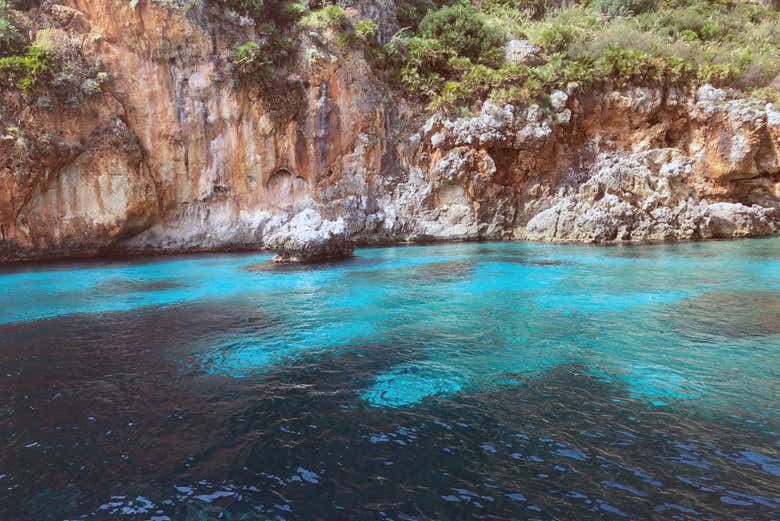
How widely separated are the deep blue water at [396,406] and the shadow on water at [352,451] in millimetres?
18

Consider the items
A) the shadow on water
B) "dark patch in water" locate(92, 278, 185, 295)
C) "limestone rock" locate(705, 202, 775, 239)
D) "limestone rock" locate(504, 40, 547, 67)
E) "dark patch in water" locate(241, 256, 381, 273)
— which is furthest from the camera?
"limestone rock" locate(504, 40, 547, 67)

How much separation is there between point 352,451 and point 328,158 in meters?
19.2

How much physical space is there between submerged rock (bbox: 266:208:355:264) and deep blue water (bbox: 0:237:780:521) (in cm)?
515

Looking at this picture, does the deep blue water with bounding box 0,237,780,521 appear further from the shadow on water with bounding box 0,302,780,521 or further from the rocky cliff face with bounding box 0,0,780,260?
the rocky cliff face with bounding box 0,0,780,260

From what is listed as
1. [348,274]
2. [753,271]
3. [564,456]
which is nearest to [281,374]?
[564,456]

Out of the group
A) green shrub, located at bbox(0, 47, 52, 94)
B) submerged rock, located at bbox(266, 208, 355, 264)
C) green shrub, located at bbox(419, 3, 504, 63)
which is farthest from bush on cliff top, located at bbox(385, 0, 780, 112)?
green shrub, located at bbox(0, 47, 52, 94)

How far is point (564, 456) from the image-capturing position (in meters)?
3.60

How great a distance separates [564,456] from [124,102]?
22079 mm

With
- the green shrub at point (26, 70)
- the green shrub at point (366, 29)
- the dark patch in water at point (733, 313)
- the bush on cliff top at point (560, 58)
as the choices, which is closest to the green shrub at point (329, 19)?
the green shrub at point (366, 29)

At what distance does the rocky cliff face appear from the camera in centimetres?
1877

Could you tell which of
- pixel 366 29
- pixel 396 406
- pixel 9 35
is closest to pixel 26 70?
pixel 9 35

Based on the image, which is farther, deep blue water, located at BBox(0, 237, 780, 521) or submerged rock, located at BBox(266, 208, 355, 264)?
submerged rock, located at BBox(266, 208, 355, 264)

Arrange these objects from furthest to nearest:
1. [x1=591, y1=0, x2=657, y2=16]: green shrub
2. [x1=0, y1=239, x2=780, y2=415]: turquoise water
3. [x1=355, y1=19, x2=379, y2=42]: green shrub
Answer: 1. [x1=591, y1=0, x2=657, y2=16]: green shrub
2. [x1=355, y1=19, x2=379, y2=42]: green shrub
3. [x1=0, y1=239, x2=780, y2=415]: turquoise water

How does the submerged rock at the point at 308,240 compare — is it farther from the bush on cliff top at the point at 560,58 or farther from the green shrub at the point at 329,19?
the green shrub at the point at 329,19
